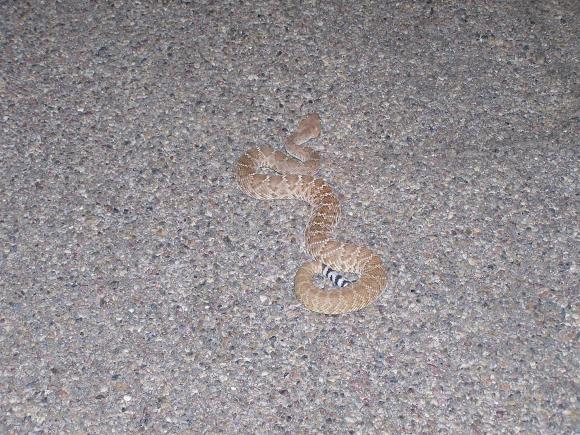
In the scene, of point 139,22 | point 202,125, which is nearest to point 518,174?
point 202,125

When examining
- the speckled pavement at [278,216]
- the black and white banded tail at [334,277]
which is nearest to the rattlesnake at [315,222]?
the black and white banded tail at [334,277]

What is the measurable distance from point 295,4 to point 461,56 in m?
1.69

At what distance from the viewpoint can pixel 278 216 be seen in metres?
5.64

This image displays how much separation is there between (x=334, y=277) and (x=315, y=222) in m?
0.50

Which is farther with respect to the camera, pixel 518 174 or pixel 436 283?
pixel 518 174

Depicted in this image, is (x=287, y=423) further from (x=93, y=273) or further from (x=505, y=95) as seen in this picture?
(x=505, y=95)

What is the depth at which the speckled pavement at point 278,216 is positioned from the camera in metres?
4.50

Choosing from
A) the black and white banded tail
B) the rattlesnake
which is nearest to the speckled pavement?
the rattlesnake

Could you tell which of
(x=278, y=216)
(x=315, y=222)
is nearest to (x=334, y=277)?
(x=315, y=222)

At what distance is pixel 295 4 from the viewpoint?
7.48m

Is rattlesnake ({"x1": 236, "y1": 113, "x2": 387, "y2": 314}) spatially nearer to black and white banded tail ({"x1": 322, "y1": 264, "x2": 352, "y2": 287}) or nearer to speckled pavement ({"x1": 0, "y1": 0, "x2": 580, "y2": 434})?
black and white banded tail ({"x1": 322, "y1": 264, "x2": 352, "y2": 287})

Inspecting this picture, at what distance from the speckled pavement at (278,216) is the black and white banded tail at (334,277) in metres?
0.25

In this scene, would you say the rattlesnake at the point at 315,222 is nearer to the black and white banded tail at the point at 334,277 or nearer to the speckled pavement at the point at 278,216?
the black and white banded tail at the point at 334,277

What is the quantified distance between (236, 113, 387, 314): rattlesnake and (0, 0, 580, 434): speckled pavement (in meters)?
0.11
